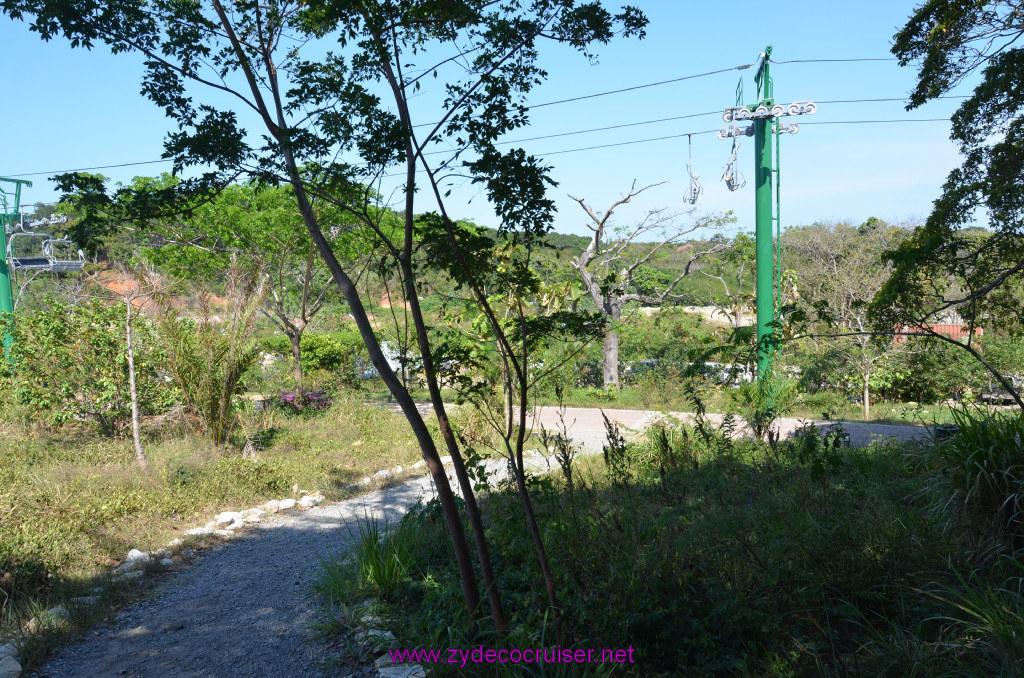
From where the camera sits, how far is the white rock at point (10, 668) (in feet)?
11.7

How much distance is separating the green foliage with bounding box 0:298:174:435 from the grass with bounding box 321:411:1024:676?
5714mm

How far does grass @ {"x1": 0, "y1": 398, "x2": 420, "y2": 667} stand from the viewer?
4.71 metres

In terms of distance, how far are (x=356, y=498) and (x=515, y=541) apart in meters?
3.66

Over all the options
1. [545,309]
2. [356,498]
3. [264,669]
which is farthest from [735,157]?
[264,669]

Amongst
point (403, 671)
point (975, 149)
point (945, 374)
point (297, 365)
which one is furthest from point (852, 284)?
point (403, 671)

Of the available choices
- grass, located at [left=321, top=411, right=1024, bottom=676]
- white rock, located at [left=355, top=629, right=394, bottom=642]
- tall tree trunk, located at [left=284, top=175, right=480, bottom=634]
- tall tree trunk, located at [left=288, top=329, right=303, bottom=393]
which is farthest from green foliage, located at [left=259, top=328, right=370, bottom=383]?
tall tree trunk, located at [left=284, top=175, right=480, bottom=634]

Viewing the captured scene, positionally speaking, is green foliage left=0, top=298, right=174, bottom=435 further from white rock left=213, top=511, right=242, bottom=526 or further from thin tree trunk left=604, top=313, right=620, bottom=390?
thin tree trunk left=604, top=313, right=620, bottom=390

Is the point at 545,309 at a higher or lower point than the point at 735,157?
lower

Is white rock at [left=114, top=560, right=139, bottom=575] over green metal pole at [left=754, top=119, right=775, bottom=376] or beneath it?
beneath

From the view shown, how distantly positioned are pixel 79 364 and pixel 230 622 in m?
6.23

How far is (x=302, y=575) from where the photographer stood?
5000 millimetres

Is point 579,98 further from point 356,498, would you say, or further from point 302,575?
point 302,575

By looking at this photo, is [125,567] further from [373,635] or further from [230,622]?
[373,635]

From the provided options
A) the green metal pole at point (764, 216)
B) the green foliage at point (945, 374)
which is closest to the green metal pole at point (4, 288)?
the green metal pole at point (764, 216)
